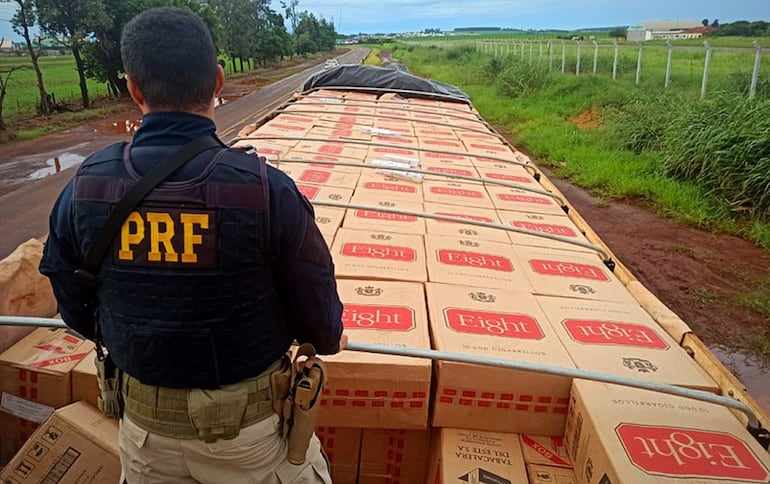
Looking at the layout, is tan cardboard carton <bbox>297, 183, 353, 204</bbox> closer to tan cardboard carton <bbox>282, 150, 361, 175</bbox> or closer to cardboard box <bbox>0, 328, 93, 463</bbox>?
tan cardboard carton <bbox>282, 150, 361, 175</bbox>

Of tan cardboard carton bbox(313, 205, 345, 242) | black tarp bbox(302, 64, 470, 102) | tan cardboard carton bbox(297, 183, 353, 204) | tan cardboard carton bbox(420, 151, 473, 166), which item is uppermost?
black tarp bbox(302, 64, 470, 102)

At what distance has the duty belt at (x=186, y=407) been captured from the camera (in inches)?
50.4

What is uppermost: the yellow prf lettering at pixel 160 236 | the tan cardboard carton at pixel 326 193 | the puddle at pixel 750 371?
the yellow prf lettering at pixel 160 236

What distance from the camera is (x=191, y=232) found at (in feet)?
3.78

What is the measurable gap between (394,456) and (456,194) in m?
2.39

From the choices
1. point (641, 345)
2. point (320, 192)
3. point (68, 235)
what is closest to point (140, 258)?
point (68, 235)

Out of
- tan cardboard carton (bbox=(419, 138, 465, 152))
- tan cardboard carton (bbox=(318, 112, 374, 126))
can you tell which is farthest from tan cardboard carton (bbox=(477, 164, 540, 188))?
tan cardboard carton (bbox=(318, 112, 374, 126))

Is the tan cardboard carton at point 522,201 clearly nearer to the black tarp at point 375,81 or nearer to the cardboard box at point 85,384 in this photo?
the cardboard box at point 85,384

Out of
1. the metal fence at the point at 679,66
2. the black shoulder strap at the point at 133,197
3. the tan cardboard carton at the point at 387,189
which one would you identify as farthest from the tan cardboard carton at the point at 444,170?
the metal fence at the point at 679,66

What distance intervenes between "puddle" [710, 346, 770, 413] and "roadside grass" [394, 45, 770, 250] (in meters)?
2.45

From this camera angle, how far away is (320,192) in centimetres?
375

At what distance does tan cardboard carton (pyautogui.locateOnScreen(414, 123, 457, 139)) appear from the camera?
6324mm

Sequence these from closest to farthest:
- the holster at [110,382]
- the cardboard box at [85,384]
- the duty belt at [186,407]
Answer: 1. the duty belt at [186,407]
2. the holster at [110,382]
3. the cardboard box at [85,384]

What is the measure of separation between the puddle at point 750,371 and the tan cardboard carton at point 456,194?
1905mm
